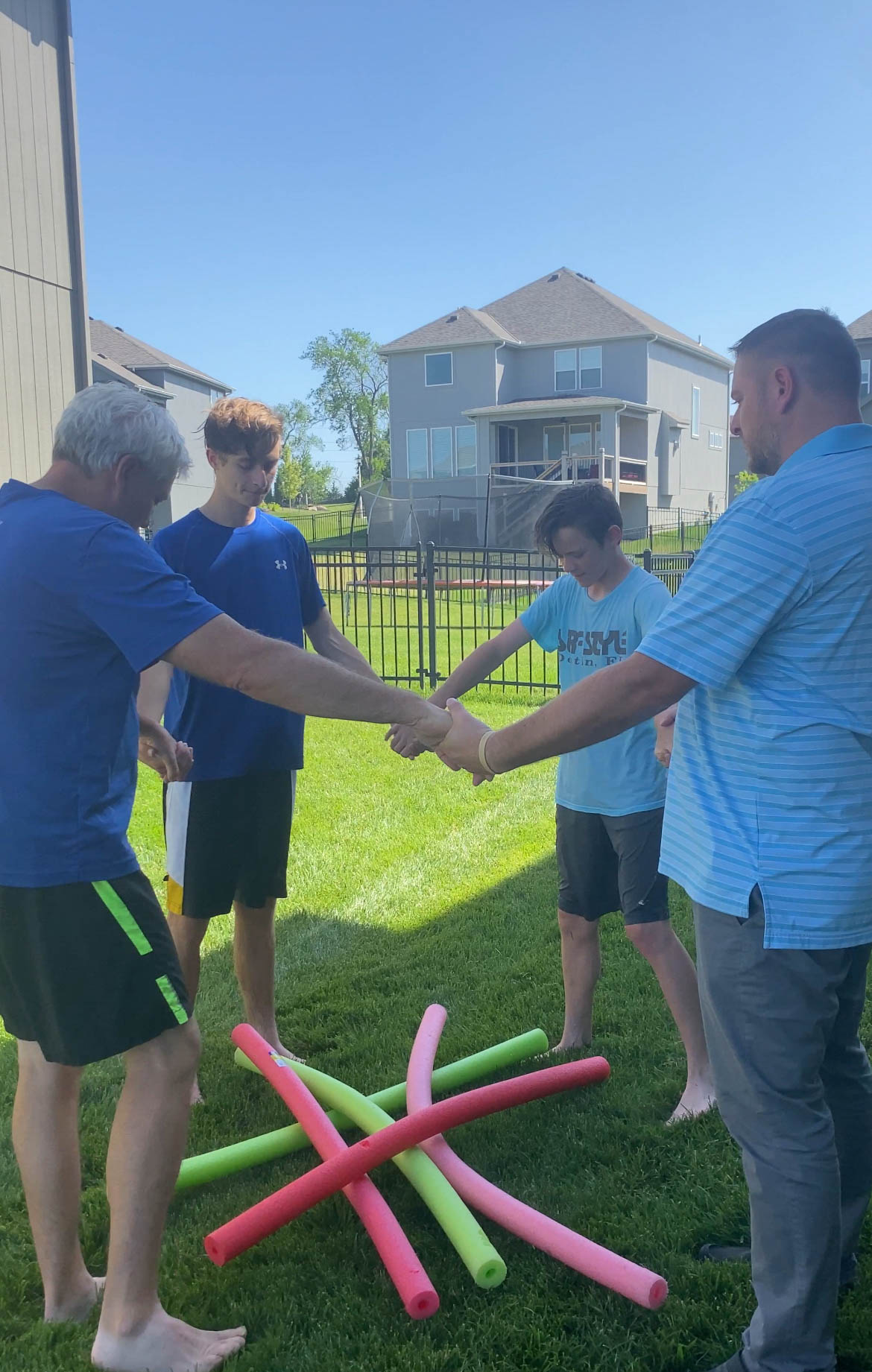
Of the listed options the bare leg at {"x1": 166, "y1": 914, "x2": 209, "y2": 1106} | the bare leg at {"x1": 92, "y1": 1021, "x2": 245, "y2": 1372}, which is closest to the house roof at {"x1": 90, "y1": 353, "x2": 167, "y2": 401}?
the bare leg at {"x1": 166, "y1": 914, "x2": 209, "y2": 1106}

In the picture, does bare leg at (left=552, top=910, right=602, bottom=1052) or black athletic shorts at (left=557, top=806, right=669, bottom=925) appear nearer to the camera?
black athletic shorts at (left=557, top=806, right=669, bottom=925)

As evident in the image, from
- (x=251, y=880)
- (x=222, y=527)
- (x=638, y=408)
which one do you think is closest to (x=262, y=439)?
(x=222, y=527)

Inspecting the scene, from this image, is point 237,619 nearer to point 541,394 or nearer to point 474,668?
point 474,668

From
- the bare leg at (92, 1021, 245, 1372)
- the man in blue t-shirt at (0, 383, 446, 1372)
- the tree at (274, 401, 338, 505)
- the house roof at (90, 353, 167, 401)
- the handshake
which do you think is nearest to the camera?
the man in blue t-shirt at (0, 383, 446, 1372)

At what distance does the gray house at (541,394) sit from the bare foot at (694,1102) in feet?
106

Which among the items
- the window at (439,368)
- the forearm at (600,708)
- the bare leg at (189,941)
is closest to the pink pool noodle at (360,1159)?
the bare leg at (189,941)

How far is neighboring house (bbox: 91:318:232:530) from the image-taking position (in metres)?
36.4

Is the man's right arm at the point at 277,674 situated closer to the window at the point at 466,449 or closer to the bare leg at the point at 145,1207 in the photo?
the bare leg at the point at 145,1207

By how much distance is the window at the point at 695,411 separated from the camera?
40.7 metres

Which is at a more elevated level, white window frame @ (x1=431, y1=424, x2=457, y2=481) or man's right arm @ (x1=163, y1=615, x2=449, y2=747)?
white window frame @ (x1=431, y1=424, x2=457, y2=481)

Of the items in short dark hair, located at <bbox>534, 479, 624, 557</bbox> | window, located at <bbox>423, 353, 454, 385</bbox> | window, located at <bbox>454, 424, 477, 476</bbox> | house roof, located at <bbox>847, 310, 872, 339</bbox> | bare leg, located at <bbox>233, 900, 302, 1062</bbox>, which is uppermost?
house roof, located at <bbox>847, 310, 872, 339</bbox>

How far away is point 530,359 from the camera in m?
37.7

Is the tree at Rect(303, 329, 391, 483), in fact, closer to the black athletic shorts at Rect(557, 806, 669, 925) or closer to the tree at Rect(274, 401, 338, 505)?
the tree at Rect(274, 401, 338, 505)

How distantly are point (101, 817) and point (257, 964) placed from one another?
1803 millimetres
